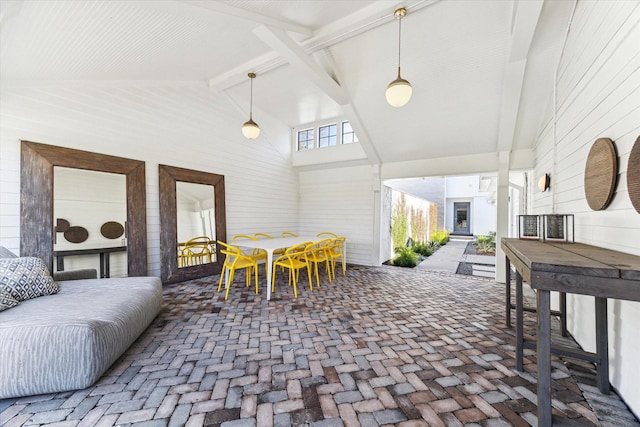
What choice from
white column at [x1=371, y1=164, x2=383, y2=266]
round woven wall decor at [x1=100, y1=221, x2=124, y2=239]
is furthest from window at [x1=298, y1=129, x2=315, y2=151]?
round woven wall decor at [x1=100, y1=221, x2=124, y2=239]

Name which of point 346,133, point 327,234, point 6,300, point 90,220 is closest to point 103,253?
point 90,220

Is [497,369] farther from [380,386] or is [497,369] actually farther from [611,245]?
[611,245]

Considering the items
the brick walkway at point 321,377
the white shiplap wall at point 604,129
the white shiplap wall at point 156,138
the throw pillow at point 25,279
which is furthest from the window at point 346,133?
the throw pillow at point 25,279

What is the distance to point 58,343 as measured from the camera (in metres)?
1.75

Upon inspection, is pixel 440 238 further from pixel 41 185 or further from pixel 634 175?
pixel 41 185

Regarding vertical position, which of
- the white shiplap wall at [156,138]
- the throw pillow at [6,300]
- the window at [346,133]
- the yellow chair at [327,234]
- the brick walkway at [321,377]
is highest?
the window at [346,133]

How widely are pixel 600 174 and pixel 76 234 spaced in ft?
19.6

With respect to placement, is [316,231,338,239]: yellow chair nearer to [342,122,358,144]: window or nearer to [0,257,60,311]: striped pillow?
[342,122,358,144]: window

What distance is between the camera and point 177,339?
2523 millimetres

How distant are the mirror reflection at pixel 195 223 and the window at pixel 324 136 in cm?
309

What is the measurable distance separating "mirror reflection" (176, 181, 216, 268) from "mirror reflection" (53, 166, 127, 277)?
0.88 metres

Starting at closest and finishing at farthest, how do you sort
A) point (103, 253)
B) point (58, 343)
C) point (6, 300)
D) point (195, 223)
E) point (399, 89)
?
point (58, 343), point (6, 300), point (399, 89), point (103, 253), point (195, 223)

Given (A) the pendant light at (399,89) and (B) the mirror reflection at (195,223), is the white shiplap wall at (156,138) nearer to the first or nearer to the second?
(B) the mirror reflection at (195,223)

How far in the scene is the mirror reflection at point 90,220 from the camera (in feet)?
11.0
